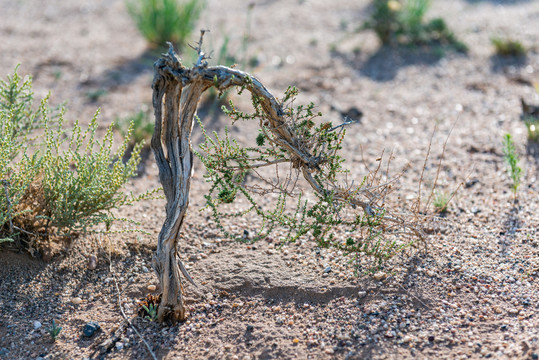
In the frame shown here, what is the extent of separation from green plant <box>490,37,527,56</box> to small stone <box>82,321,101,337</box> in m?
5.46

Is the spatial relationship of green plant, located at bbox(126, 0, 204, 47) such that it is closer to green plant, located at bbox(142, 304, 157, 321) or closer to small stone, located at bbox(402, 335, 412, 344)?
green plant, located at bbox(142, 304, 157, 321)

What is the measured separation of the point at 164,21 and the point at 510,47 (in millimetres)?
3941

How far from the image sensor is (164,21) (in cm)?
650

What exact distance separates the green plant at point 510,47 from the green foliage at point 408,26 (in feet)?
1.23

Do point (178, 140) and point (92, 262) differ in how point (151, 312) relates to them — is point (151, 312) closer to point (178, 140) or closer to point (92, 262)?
point (92, 262)

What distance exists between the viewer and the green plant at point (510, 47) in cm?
634

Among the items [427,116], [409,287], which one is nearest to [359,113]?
[427,116]

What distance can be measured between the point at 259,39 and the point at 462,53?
7.95ft

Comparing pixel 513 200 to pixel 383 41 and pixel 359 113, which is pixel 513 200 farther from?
pixel 383 41

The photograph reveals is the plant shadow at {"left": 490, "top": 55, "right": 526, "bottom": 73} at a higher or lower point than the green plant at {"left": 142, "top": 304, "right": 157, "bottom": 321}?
higher

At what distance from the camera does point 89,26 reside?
24.4 feet

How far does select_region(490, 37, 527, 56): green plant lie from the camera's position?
6336mm

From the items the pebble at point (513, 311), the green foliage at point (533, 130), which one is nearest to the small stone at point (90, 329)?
the pebble at point (513, 311)

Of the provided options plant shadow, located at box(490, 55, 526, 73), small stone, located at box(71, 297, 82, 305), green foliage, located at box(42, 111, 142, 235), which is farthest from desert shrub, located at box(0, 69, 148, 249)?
plant shadow, located at box(490, 55, 526, 73)
